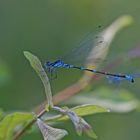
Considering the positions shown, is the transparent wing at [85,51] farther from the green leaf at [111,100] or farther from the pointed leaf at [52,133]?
the pointed leaf at [52,133]

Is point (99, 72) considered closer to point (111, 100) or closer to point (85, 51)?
point (85, 51)

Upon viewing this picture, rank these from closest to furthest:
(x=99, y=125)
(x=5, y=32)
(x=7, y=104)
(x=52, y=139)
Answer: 1. (x=52, y=139)
2. (x=7, y=104)
3. (x=99, y=125)
4. (x=5, y=32)

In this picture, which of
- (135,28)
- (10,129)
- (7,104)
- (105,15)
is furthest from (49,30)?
(10,129)

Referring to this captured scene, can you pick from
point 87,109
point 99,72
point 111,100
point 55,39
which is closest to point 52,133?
point 87,109

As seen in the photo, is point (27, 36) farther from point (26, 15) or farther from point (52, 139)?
point (52, 139)

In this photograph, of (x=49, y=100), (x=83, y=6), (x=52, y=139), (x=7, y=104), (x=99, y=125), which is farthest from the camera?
(x=83, y=6)

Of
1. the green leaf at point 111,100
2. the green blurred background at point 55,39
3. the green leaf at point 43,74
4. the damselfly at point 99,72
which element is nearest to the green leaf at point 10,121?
the green leaf at point 43,74

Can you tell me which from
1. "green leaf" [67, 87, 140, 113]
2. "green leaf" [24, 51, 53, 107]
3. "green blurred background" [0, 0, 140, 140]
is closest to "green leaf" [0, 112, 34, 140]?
"green leaf" [24, 51, 53, 107]
